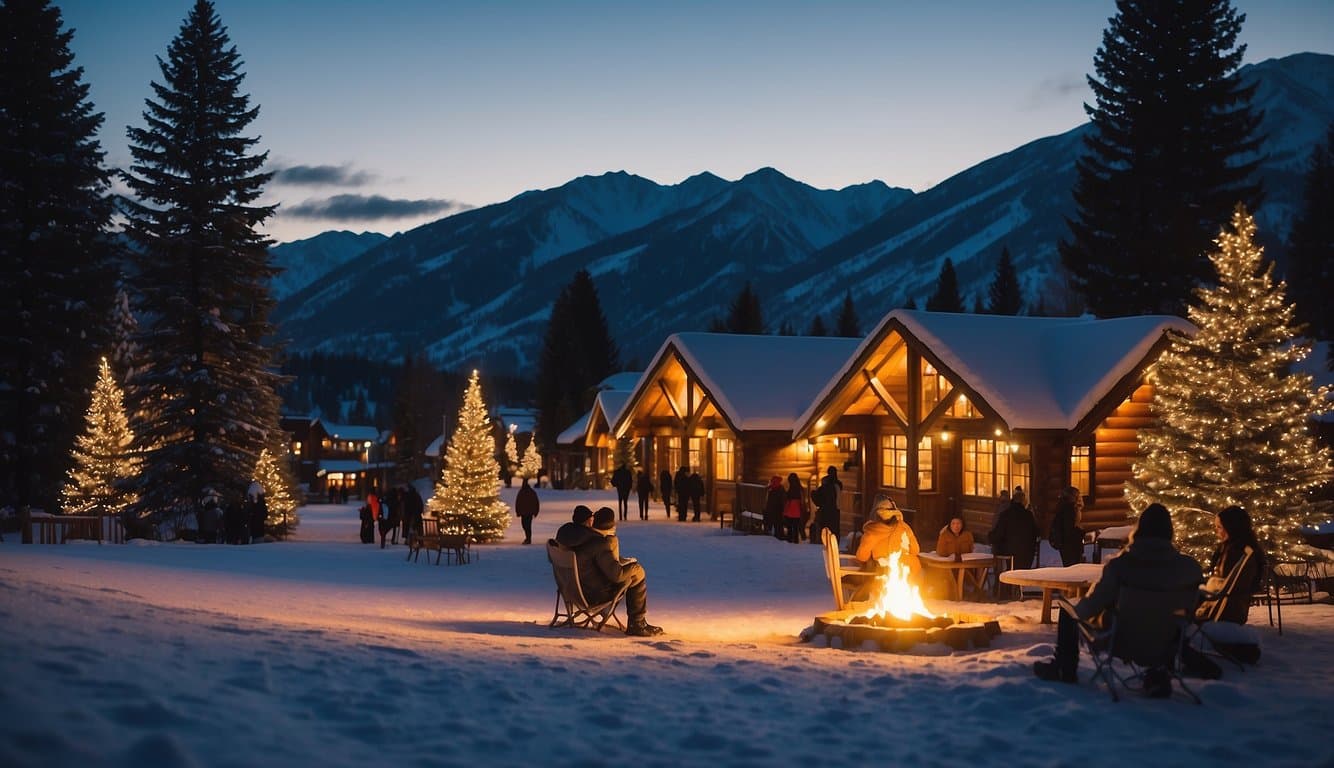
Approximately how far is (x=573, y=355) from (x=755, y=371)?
1659 inches

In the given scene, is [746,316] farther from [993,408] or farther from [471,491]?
[993,408]

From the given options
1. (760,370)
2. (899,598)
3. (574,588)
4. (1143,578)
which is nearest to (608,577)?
(574,588)

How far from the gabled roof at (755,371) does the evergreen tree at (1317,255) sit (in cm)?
2168

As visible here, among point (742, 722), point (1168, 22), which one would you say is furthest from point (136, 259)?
point (1168, 22)

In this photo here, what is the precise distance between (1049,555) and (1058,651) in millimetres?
13232

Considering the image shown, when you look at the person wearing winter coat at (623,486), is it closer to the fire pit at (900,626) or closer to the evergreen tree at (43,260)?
the evergreen tree at (43,260)

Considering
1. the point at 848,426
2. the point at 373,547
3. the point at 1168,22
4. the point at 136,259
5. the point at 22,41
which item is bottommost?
the point at 373,547

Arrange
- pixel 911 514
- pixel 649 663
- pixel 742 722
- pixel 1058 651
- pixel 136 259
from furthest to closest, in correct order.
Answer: pixel 136 259, pixel 911 514, pixel 649 663, pixel 1058 651, pixel 742 722

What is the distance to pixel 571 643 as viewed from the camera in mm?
9891

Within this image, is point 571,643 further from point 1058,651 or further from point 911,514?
point 911,514

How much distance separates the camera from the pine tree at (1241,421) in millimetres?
13234

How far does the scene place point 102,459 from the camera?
26.8 meters

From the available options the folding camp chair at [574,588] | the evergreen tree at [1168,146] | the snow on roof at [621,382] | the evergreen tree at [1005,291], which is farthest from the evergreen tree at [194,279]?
the evergreen tree at [1005,291]

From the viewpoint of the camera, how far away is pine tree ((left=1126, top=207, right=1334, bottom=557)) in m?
13.2
